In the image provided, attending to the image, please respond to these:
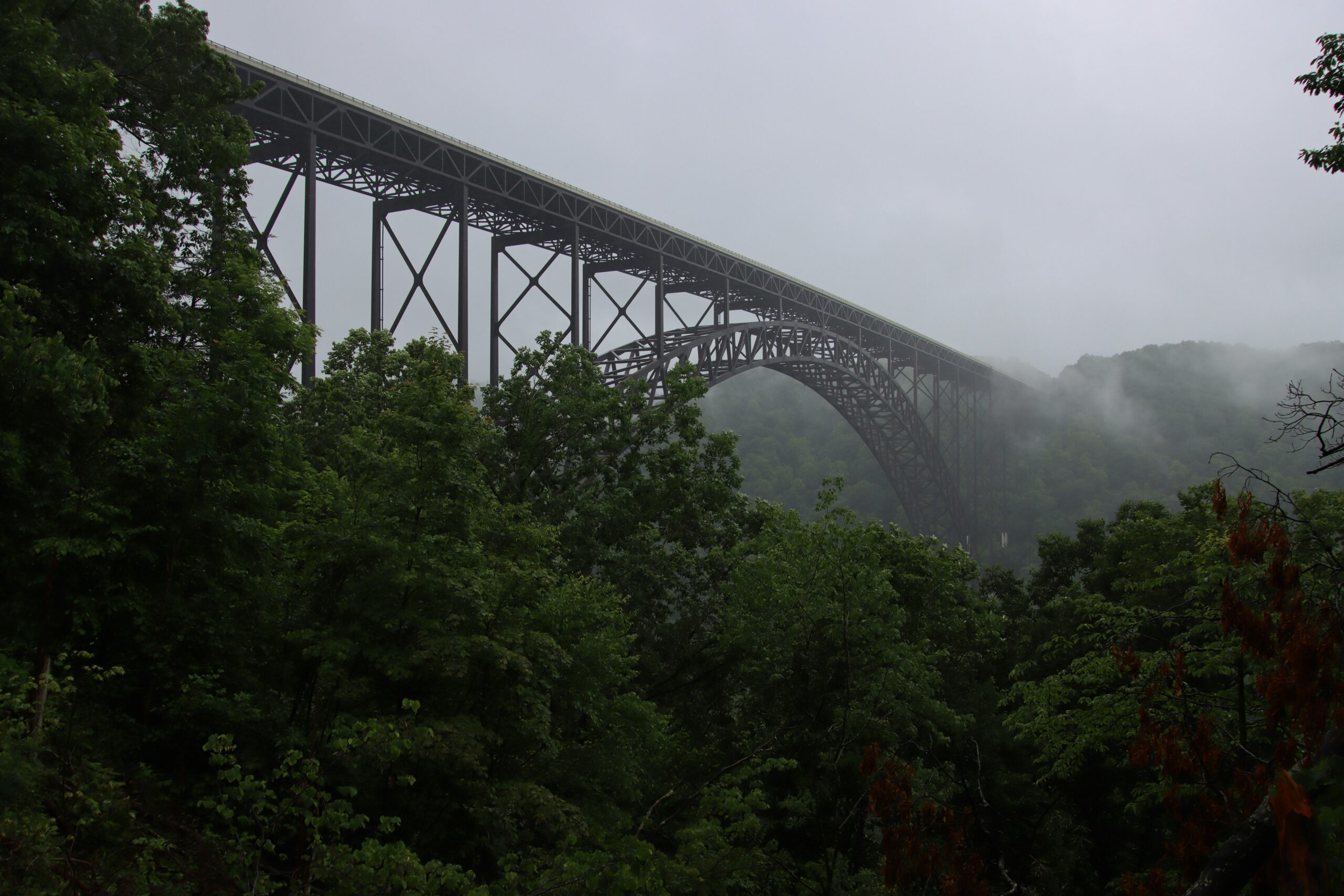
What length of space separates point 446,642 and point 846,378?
141ft

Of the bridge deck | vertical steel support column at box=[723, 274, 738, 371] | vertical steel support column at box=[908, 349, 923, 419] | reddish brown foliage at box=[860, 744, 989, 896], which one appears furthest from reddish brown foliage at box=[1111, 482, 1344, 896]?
vertical steel support column at box=[908, 349, 923, 419]

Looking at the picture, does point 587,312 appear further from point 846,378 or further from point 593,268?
point 846,378

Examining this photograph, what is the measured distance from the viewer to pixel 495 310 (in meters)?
26.5

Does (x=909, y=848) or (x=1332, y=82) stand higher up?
(x=1332, y=82)

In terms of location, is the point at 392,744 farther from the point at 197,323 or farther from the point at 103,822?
the point at 197,323

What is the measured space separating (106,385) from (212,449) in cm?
180

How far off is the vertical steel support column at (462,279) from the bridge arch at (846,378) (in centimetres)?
422

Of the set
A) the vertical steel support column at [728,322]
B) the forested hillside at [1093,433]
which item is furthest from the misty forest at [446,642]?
the forested hillside at [1093,433]

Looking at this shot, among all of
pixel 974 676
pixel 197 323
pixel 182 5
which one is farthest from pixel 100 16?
pixel 974 676

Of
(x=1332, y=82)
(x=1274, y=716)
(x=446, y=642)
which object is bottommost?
(x=446, y=642)

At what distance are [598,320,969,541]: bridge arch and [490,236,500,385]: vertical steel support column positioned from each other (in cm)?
299

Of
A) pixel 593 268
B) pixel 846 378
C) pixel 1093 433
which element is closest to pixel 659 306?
pixel 593 268

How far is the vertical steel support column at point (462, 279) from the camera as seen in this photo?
76.8ft

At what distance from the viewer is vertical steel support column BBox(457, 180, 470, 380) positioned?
23.4m
